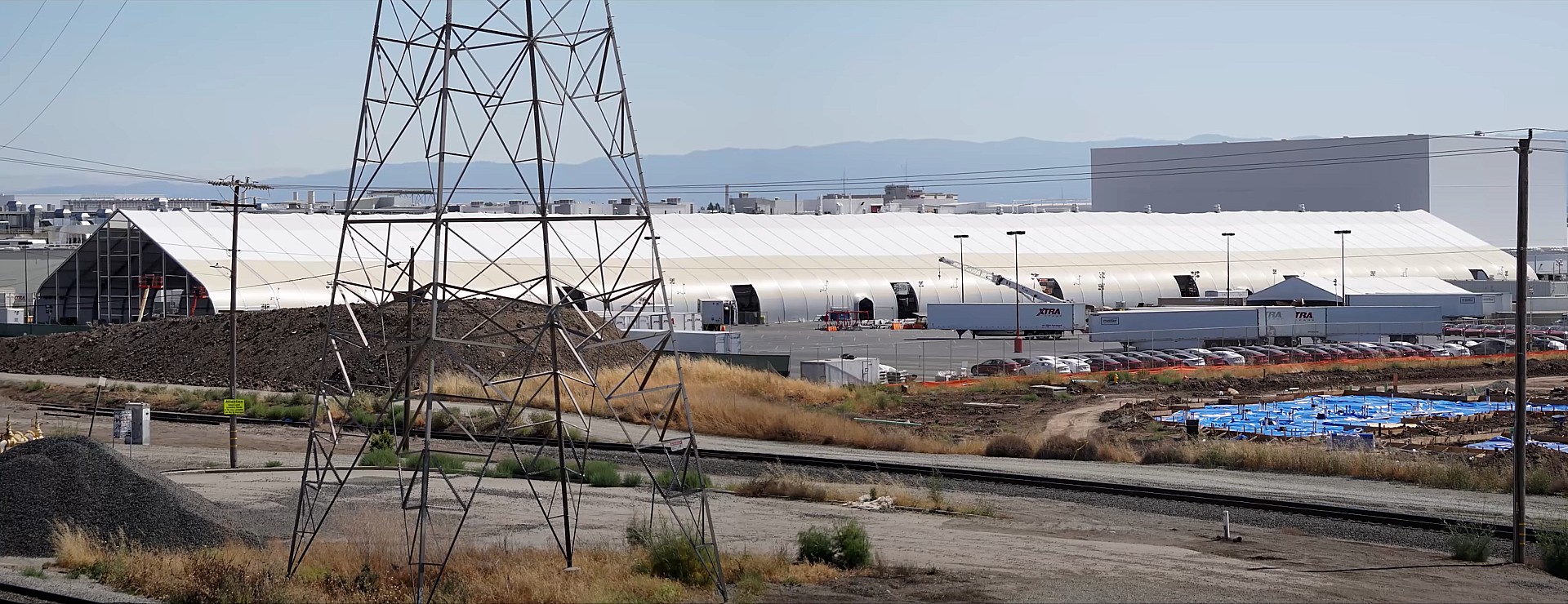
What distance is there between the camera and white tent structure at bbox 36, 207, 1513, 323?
6675 centimetres

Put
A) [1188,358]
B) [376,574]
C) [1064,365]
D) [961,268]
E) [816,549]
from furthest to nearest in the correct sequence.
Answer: [961,268], [1188,358], [1064,365], [816,549], [376,574]

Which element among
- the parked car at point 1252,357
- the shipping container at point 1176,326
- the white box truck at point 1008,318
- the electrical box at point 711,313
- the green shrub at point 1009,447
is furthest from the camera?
the electrical box at point 711,313

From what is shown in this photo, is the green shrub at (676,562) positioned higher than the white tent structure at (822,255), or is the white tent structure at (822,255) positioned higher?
the white tent structure at (822,255)

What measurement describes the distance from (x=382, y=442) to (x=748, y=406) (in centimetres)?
1101

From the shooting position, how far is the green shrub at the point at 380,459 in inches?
1135

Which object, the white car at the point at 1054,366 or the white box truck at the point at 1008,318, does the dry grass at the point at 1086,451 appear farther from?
the white box truck at the point at 1008,318

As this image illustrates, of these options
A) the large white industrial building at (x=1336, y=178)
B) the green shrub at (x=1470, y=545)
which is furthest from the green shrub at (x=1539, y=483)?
the large white industrial building at (x=1336, y=178)

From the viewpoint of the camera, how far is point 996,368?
5562 centimetres

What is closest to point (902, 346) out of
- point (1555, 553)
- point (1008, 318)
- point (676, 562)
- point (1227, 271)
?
point (1008, 318)

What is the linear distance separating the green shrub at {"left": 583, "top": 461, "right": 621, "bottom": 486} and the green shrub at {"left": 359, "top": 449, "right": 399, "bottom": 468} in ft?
13.9

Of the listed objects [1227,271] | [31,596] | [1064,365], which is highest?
[1227,271]

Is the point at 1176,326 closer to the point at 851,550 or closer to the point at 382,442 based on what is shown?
the point at 382,442

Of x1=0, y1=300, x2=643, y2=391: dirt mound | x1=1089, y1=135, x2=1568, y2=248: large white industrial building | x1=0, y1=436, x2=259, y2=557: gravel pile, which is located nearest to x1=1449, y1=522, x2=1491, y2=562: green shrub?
x1=0, y1=436, x2=259, y2=557: gravel pile

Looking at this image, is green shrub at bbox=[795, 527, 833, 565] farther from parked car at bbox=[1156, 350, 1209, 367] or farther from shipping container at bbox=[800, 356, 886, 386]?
parked car at bbox=[1156, 350, 1209, 367]
